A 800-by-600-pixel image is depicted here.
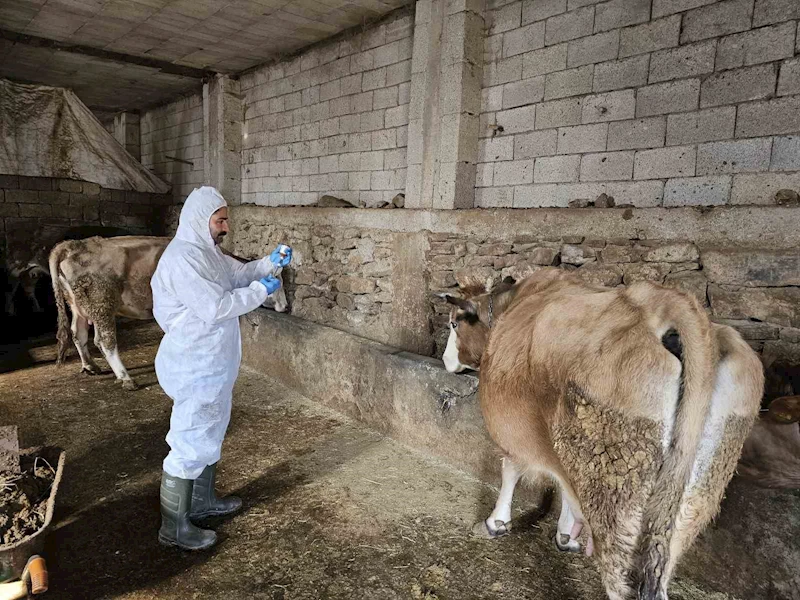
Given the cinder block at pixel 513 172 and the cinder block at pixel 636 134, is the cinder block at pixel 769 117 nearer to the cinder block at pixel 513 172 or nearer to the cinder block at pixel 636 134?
the cinder block at pixel 636 134

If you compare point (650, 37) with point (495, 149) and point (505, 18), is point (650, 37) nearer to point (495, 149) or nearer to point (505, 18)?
point (505, 18)

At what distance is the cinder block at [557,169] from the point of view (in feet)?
13.9

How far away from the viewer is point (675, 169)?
12.1ft

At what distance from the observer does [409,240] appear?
4863 millimetres

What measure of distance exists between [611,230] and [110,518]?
12.4ft

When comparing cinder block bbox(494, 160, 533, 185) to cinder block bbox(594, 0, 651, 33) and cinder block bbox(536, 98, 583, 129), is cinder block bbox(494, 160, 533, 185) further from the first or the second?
cinder block bbox(594, 0, 651, 33)

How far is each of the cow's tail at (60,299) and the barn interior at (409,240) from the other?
306 millimetres

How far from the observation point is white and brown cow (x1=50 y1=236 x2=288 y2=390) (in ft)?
18.4

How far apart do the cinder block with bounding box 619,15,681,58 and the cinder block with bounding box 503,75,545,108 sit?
0.70 meters

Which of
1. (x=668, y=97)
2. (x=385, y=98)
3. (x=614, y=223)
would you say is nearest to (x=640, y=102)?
(x=668, y=97)

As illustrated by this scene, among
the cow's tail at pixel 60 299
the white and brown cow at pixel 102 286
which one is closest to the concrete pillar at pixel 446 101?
the white and brown cow at pixel 102 286

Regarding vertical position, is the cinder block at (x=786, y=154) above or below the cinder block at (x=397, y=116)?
below

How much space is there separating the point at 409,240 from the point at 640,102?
2189mm

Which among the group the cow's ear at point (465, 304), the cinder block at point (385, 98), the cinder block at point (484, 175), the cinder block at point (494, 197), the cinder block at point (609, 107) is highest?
the cinder block at point (385, 98)
